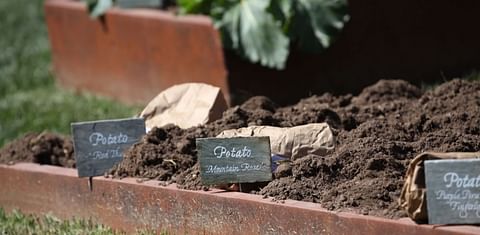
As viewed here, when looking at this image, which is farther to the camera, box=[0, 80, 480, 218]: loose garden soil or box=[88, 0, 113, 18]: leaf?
box=[88, 0, 113, 18]: leaf

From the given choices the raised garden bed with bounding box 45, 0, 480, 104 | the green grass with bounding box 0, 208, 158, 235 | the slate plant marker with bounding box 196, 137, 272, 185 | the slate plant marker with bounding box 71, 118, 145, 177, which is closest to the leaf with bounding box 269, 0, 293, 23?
the raised garden bed with bounding box 45, 0, 480, 104

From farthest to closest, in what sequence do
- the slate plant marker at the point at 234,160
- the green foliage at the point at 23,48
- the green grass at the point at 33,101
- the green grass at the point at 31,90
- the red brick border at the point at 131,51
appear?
1. the green foliage at the point at 23,48
2. the green grass at the point at 31,90
3. the red brick border at the point at 131,51
4. the green grass at the point at 33,101
5. the slate plant marker at the point at 234,160

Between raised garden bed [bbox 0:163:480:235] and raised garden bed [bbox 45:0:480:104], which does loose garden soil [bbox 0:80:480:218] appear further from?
raised garden bed [bbox 45:0:480:104]

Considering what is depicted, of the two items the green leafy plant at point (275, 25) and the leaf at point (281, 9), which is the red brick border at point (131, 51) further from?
the leaf at point (281, 9)

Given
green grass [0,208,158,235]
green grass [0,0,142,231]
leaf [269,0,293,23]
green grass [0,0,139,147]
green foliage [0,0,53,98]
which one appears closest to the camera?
green grass [0,208,158,235]

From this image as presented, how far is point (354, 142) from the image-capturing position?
6.03 m

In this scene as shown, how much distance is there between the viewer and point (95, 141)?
6.47m

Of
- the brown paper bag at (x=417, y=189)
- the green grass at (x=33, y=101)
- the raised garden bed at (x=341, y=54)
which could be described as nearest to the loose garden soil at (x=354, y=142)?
the brown paper bag at (x=417, y=189)

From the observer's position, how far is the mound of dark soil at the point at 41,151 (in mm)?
7262

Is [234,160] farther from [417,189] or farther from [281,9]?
[281,9]

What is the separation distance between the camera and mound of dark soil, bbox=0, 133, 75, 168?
726 centimetres

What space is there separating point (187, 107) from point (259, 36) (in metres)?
1.82

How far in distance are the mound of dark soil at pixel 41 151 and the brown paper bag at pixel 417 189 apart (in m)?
2.69

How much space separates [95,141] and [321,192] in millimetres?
1389
